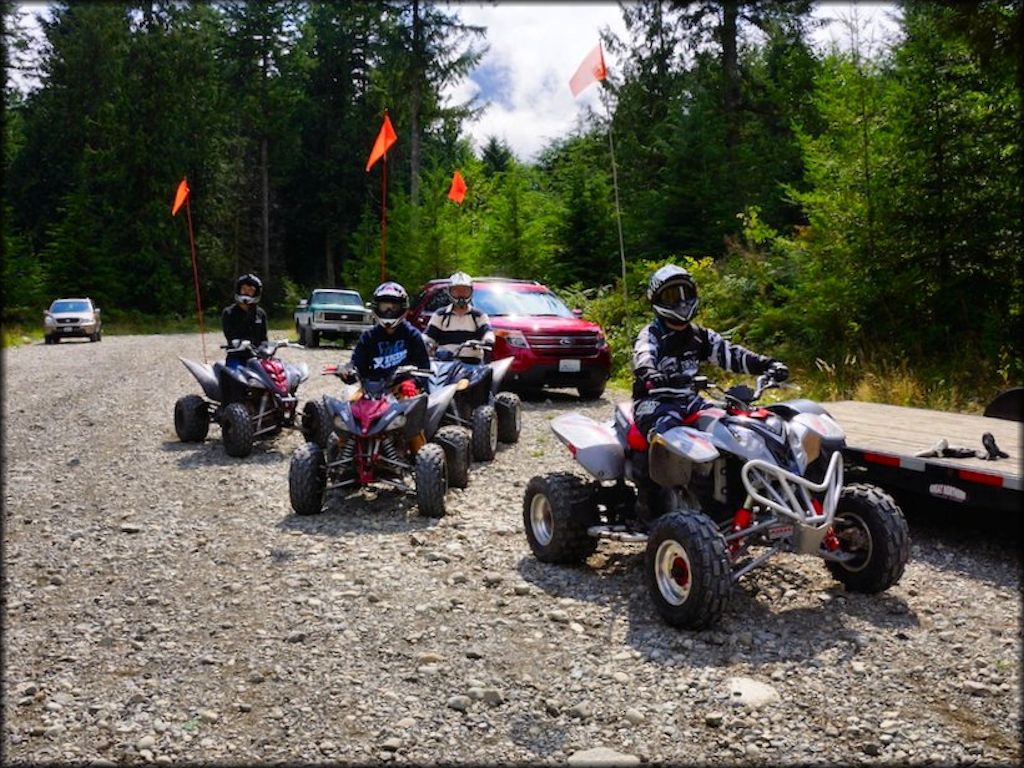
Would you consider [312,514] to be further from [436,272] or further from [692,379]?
[436,272]

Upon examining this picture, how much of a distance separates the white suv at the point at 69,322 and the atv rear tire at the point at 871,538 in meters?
32.2

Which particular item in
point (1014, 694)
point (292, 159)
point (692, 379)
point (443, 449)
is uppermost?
point (292, 159)

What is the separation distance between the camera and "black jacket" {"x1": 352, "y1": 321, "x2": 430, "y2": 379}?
814 centimetres

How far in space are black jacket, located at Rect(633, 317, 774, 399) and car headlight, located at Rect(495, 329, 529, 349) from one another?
24.8ft

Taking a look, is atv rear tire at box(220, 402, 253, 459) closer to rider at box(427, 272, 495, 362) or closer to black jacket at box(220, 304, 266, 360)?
black jacket at box(220, 304, 266, 360)

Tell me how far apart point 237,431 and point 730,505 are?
6.11 m

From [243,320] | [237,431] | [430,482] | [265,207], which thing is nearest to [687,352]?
[430,482]

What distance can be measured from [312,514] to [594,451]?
2761 mm

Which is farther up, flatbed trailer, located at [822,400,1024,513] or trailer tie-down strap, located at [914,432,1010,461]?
trailer tie-down strap, located at [914,432,1010,461]

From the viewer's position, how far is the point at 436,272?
34312 millimetres

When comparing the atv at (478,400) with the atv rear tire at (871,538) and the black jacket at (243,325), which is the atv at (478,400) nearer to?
the black jacket at (243,325)

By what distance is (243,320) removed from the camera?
1090cm

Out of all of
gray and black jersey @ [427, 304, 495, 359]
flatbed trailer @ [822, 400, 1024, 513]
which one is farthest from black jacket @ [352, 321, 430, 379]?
flatbed trailer @ [822, 400, 1024, 513]

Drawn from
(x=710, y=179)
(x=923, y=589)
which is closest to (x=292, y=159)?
(x=710, y=179)
